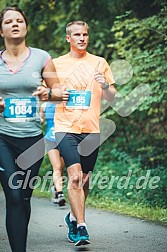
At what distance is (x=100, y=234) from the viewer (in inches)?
288

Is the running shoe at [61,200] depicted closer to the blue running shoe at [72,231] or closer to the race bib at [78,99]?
the blue running shoe at [72,231]

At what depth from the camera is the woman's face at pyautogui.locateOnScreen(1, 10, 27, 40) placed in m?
5.54

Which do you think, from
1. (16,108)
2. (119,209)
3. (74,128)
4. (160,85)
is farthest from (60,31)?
(16,108)

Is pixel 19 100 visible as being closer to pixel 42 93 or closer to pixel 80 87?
pixel 42 93

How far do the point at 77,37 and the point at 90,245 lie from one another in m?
2.13

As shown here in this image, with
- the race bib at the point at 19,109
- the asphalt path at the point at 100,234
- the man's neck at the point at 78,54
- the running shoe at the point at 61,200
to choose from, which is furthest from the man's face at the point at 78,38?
the running shoe at the point at 61,200

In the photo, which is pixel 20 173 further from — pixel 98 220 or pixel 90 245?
pixel 98 220

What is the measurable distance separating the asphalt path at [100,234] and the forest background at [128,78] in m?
0.58

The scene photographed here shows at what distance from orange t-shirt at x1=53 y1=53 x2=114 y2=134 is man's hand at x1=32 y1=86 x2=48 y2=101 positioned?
134cm

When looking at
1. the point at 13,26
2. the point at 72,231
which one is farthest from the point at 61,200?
the point at 13,26

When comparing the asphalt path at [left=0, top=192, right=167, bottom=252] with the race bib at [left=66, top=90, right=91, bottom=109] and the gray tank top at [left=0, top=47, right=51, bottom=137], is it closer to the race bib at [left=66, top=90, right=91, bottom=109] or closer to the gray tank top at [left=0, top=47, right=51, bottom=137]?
the race bib at [left=66, top=90, right=91, bottom=109]

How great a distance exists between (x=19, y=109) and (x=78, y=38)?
200cm

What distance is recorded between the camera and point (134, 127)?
14.6 m

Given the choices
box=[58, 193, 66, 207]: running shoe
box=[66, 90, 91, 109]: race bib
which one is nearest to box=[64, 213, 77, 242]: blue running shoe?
box=[66, 90, 91, 109]: race bib
